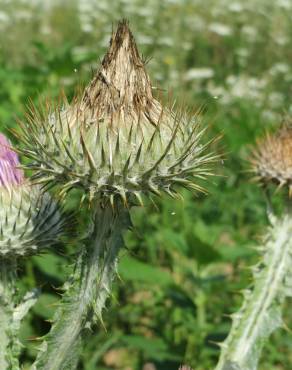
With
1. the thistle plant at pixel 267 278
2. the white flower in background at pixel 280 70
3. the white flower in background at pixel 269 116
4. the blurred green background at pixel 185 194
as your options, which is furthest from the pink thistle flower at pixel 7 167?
the white flower in background at pixel 280 70

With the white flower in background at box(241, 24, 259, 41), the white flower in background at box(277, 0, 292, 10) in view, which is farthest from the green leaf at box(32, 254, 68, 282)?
the white flower in background at box(277, 0, 292, 10)

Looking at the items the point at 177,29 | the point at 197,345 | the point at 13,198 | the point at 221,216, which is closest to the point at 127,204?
the point at 13,198

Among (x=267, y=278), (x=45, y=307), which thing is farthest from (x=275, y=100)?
(x=267, y=278)

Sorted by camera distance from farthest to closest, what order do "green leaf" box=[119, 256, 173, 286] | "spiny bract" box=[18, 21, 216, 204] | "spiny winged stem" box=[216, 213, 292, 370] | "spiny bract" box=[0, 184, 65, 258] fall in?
1. "green leaf" box=[119, 256, 173, 286]
2. "spiny winged stem" box=[216, 213, 292, 370]
3. "spiny bract" box=[0, 184, 65, 258]
4. "spiny bract" box=[18, 21, 216, 204]

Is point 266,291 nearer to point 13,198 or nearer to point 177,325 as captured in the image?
point 13,198

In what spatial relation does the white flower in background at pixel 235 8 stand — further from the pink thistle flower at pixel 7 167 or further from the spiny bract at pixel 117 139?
the spiny bract at pixel 117 139

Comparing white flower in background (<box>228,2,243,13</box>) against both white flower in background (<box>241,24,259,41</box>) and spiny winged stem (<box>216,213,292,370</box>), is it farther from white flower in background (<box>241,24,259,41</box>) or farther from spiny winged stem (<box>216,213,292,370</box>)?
spiny winged stem (<box>216,213,292,370</box>)
